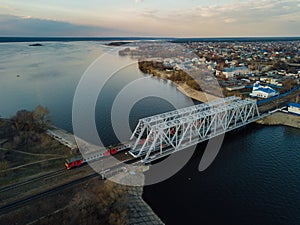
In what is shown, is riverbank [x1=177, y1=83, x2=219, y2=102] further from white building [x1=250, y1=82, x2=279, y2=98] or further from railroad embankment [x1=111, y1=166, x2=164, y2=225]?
railroad embankment [x1=111, y1=166, x2=164, y2=225]

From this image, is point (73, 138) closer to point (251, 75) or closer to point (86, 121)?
point (86, 121)

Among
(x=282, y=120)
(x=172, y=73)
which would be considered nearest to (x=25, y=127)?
(x=282, y=120)

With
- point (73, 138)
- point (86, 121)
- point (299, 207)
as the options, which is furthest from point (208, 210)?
point (86, 121)

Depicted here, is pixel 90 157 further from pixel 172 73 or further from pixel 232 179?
pixel 172 73

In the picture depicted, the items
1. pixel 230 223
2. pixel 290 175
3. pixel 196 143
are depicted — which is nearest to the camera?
pixel 230 223

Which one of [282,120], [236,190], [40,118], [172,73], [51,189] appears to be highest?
[172,73]

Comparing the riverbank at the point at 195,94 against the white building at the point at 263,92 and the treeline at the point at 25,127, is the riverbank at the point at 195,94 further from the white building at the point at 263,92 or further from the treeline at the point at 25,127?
the treeline at the point at 25,127
